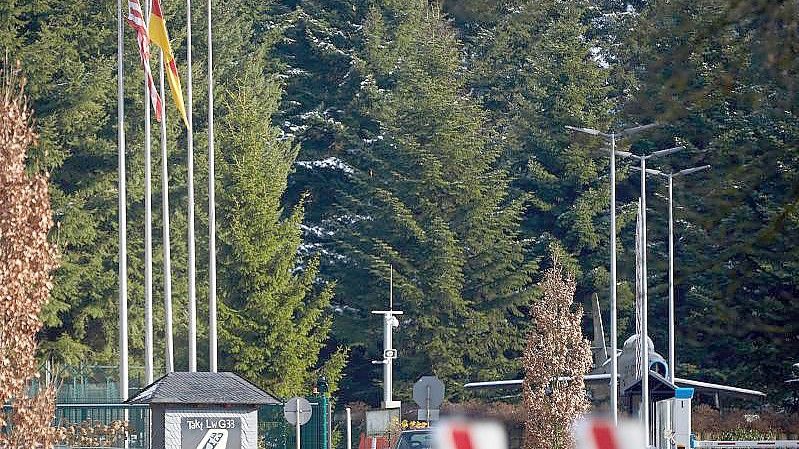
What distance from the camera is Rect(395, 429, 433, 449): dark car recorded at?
2931cm

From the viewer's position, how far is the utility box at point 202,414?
22391mm

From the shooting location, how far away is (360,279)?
72438mm

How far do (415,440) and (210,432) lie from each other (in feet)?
25.2

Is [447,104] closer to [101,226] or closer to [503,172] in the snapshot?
[503,172]

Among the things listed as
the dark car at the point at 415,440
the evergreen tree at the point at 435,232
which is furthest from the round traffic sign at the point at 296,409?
the evergreen tree at the point at 435,232

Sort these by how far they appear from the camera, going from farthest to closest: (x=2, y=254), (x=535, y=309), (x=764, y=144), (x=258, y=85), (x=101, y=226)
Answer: (x=258, y=85) → (x=101, y=226) → (x=535, y=309) → (x=2, y=254) → (x=764, y=144)

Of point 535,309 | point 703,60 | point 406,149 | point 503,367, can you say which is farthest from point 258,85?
point 703,60

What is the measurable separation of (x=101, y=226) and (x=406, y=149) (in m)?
16.3

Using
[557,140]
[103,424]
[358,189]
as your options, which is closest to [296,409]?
[103,424]

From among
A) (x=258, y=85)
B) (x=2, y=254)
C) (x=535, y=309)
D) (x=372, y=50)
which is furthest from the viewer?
(x=372, y=50)

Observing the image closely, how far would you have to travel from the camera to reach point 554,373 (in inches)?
1709

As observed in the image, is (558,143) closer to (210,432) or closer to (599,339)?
(599,339)

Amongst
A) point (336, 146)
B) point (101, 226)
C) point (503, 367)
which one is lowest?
point (503, 367)

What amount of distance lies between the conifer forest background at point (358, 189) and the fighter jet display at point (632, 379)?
368 centimetres
